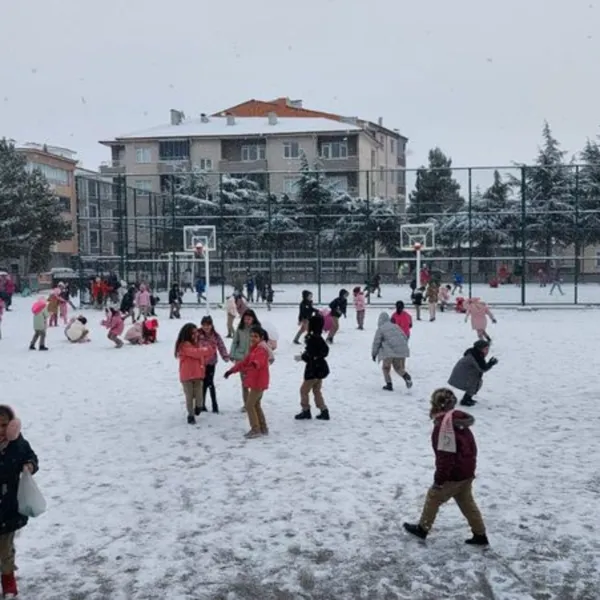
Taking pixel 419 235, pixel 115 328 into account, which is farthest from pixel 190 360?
pixel 419 235

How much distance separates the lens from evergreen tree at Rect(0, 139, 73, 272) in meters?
54.0

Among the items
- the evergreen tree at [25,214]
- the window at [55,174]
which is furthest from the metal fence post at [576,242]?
the window at [55,174]

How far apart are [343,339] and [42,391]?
9742 mm

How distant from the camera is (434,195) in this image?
50594 mm

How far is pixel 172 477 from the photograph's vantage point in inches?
339

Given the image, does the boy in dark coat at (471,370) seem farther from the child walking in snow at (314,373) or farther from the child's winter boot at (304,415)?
the child's winter boot at (304,415)

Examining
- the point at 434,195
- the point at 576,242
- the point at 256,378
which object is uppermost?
the point at 434,195

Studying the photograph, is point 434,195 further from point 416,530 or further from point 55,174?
point 416,530

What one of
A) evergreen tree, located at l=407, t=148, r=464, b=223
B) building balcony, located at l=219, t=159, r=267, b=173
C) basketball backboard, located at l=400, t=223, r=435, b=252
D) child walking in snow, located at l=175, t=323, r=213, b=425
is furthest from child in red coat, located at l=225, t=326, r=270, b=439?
building balcony, located at l=219, t=159, r=267, b=173

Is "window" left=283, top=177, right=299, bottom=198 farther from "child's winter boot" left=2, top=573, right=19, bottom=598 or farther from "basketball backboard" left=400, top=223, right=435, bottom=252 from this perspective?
"child's winter boot" left=2, top=573, right=19, bottom=598

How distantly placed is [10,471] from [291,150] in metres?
63.3

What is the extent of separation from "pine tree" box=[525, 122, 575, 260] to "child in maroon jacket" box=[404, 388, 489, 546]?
3203cm

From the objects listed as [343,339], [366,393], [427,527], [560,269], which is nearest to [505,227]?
[560,269]

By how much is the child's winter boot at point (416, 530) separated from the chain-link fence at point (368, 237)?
3026 centimetres
